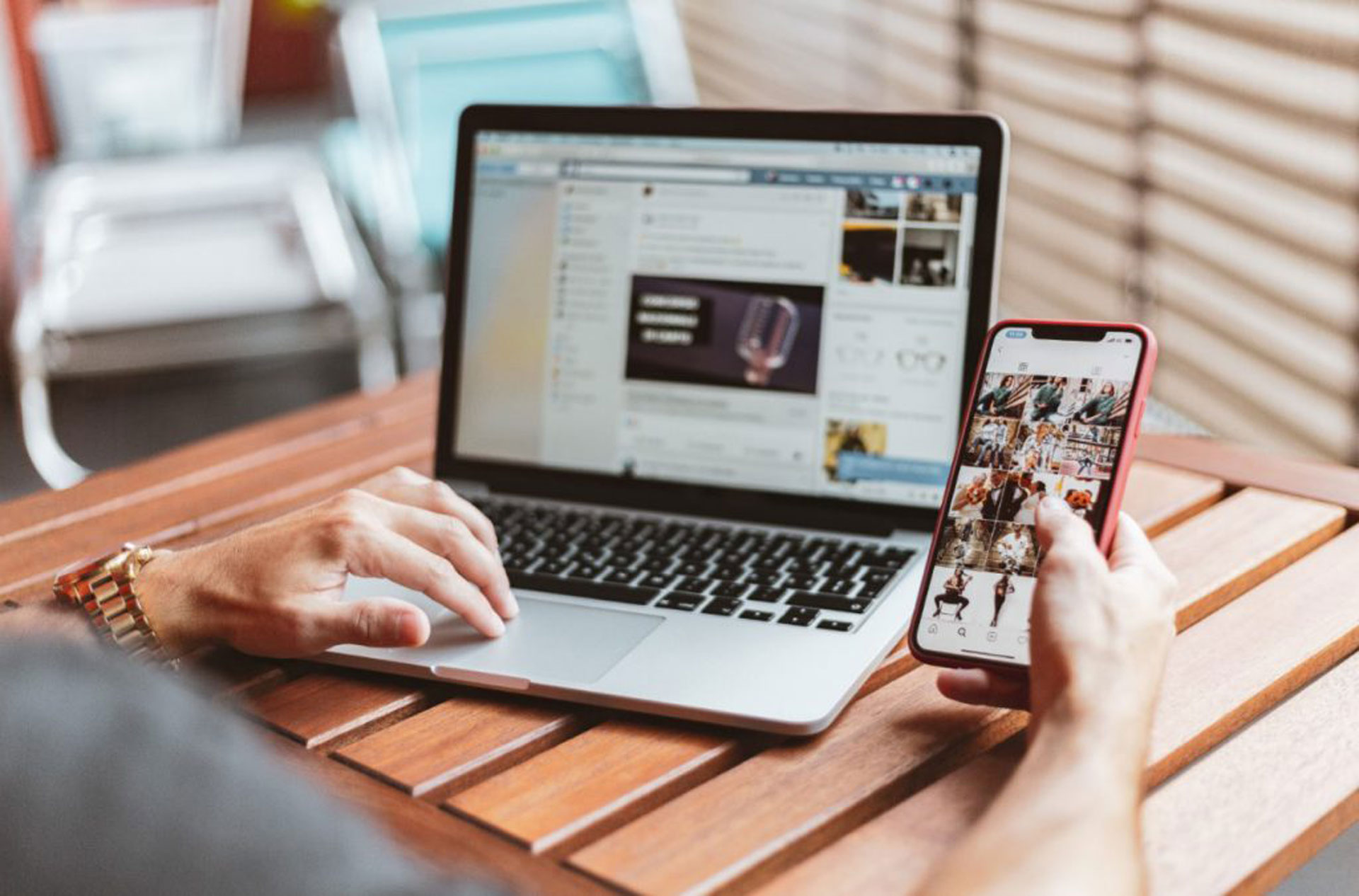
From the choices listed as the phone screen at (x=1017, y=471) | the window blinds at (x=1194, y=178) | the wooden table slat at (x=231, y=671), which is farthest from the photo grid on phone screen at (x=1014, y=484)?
the window blinds at (x=1194, y=178)

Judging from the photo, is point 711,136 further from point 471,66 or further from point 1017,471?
point 471,66

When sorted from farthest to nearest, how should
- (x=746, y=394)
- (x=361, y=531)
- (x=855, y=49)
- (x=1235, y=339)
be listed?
(x=855, y=49) → (x=1235, y=339) → (x=746, y=394) → (x=361, y=531)

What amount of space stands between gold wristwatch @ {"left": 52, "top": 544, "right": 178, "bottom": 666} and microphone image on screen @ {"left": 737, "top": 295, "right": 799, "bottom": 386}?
1.68 feet

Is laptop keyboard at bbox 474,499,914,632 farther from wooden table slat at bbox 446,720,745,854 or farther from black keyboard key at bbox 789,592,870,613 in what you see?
wooden table slat at bbox 446,720,745,854

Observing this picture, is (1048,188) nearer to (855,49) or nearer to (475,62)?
(855,49)

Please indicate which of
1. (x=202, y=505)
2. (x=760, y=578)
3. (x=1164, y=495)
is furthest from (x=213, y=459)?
(x=1164, y=495)

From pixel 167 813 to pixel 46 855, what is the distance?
3 centimetres

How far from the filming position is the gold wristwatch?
97 cm

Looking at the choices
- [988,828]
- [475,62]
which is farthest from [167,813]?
[475,62]

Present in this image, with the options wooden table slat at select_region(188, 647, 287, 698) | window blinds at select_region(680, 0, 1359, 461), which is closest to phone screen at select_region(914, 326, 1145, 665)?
wooden table slat at select_region(188, 647, 287, 698)

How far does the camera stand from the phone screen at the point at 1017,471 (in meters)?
0.87

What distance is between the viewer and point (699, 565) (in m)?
1.08

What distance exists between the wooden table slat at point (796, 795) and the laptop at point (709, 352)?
125 millimetres

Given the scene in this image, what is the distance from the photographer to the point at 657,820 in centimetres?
75
